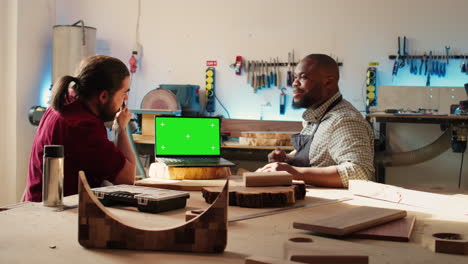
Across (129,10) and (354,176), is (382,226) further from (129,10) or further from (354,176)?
(129,10)

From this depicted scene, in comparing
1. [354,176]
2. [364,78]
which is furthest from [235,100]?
[354,176]

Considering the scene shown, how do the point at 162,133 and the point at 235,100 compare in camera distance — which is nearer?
the point at 162,133

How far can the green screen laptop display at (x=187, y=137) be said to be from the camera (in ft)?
9.05

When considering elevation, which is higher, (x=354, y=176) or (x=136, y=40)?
(x=136, y=40)

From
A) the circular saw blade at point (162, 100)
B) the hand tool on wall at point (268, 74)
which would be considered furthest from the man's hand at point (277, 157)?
the hand tool on wall at point (268, 74)

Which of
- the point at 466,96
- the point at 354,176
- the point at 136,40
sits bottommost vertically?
the point at 354,176

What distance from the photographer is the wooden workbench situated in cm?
107

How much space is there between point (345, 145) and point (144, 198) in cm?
131

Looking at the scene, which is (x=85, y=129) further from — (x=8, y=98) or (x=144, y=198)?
(x=8, y=98)

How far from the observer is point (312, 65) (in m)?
3.13

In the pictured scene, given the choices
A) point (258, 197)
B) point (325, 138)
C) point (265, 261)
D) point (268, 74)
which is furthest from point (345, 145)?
point (268, 74)

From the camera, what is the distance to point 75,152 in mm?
2170

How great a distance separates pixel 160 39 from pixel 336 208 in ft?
14.7

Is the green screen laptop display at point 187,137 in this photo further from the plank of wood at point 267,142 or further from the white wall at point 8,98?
the white wall at point 8,98
